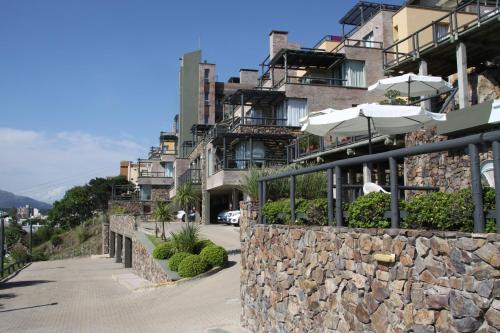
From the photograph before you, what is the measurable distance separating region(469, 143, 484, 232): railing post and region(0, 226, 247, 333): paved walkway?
6.91 meters

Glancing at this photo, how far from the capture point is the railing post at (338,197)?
7.28m

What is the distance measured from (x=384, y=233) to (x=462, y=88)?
45.4 feet

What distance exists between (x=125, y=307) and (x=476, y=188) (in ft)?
46.7

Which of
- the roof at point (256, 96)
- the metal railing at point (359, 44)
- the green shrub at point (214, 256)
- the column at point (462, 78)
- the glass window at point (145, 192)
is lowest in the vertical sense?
the green shrub at point (214, 256)

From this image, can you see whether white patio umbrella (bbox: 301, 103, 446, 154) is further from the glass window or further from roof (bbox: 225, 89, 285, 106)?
the glass window

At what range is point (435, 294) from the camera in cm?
511

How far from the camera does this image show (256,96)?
3666 centimetres

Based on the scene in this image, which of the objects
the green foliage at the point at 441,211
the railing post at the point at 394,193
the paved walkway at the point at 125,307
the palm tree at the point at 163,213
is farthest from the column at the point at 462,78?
the palm tree at the point at 163,213

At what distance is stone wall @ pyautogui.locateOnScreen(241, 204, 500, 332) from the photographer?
182 inches

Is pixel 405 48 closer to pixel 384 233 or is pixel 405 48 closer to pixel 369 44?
pixel 369 44

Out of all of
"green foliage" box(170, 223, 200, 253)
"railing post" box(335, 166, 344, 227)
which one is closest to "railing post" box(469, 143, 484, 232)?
"railing post" box(335, 166, 344, 227)

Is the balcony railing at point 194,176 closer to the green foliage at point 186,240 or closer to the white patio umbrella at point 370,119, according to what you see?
the green foliage at point 186,240

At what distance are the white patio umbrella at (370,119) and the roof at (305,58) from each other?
84.0 feet

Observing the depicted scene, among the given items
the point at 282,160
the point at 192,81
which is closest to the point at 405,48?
the point at 282,160
